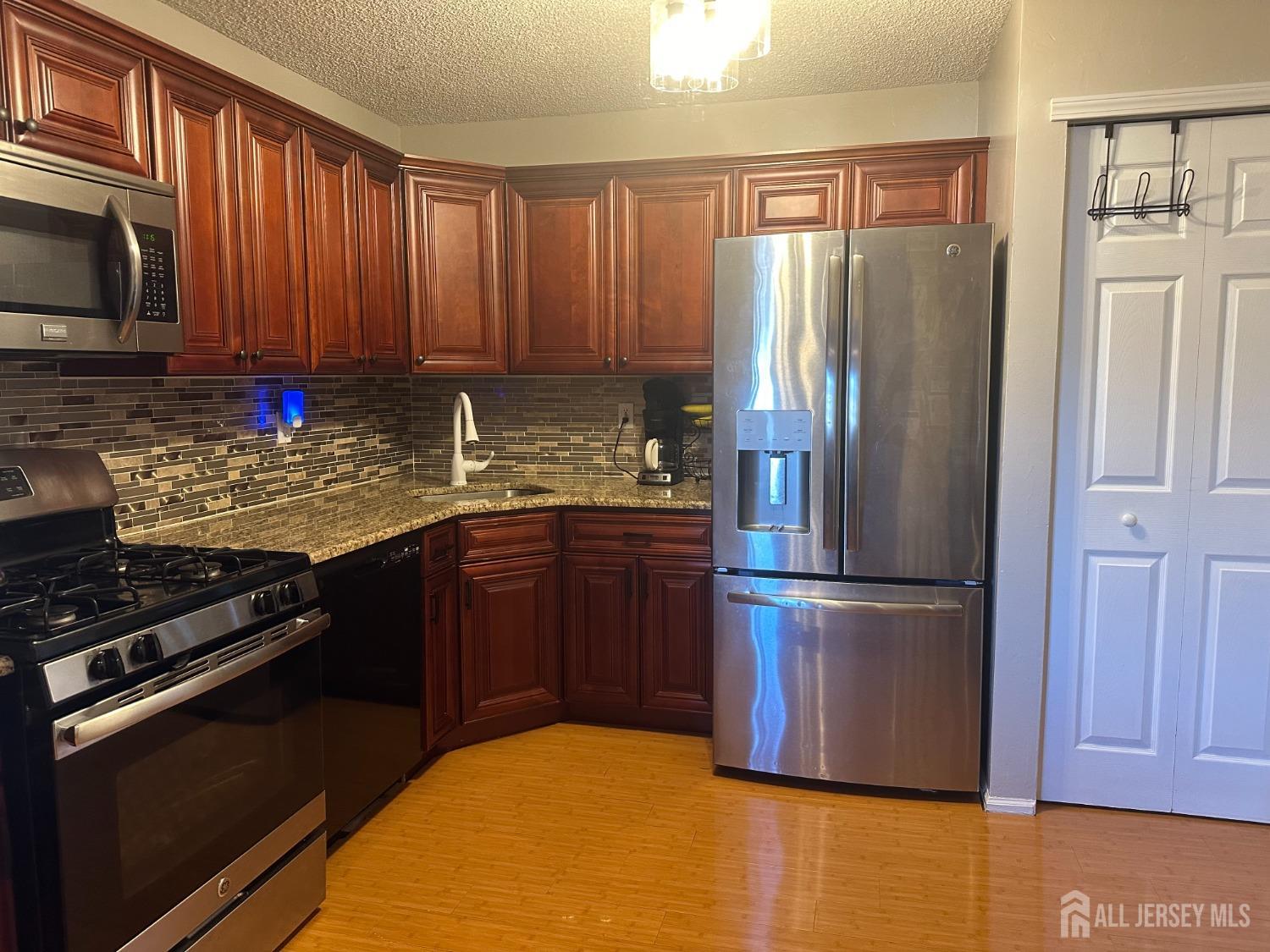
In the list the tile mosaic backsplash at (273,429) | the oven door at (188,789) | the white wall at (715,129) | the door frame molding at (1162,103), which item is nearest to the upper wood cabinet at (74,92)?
the tile mosaic backsplash at (273,429)

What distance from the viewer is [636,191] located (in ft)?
11.3

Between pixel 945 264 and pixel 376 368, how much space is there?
2006 mm

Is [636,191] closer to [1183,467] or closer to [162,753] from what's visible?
[1183,467]

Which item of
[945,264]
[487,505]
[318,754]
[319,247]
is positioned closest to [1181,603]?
[945,264]

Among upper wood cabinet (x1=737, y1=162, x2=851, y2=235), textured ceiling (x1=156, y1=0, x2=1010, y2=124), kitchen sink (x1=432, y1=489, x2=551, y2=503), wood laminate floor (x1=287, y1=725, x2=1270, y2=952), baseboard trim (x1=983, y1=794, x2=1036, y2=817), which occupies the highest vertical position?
textured ceiling (x1=156, y1=0, x2=1010, y2=124)

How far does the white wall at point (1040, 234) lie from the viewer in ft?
8.10

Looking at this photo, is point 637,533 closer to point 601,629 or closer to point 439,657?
point 601,629

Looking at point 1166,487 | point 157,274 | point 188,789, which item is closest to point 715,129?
→ point 1166,487

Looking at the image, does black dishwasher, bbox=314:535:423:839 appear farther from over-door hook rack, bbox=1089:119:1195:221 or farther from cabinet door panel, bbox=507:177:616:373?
over-door hook rack, bbox=1089:119:1195:221

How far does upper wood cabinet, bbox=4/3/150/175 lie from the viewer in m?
1.86

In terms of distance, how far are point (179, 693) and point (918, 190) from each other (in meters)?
2.89

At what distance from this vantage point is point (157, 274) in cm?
215

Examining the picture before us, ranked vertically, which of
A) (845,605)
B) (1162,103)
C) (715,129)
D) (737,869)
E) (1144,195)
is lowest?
(737,869)

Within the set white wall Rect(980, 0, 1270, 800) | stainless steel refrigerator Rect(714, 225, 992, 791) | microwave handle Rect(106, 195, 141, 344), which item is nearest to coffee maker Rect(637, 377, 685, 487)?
stainless steel refrigerator Rect(714, 225, 992, 791)
